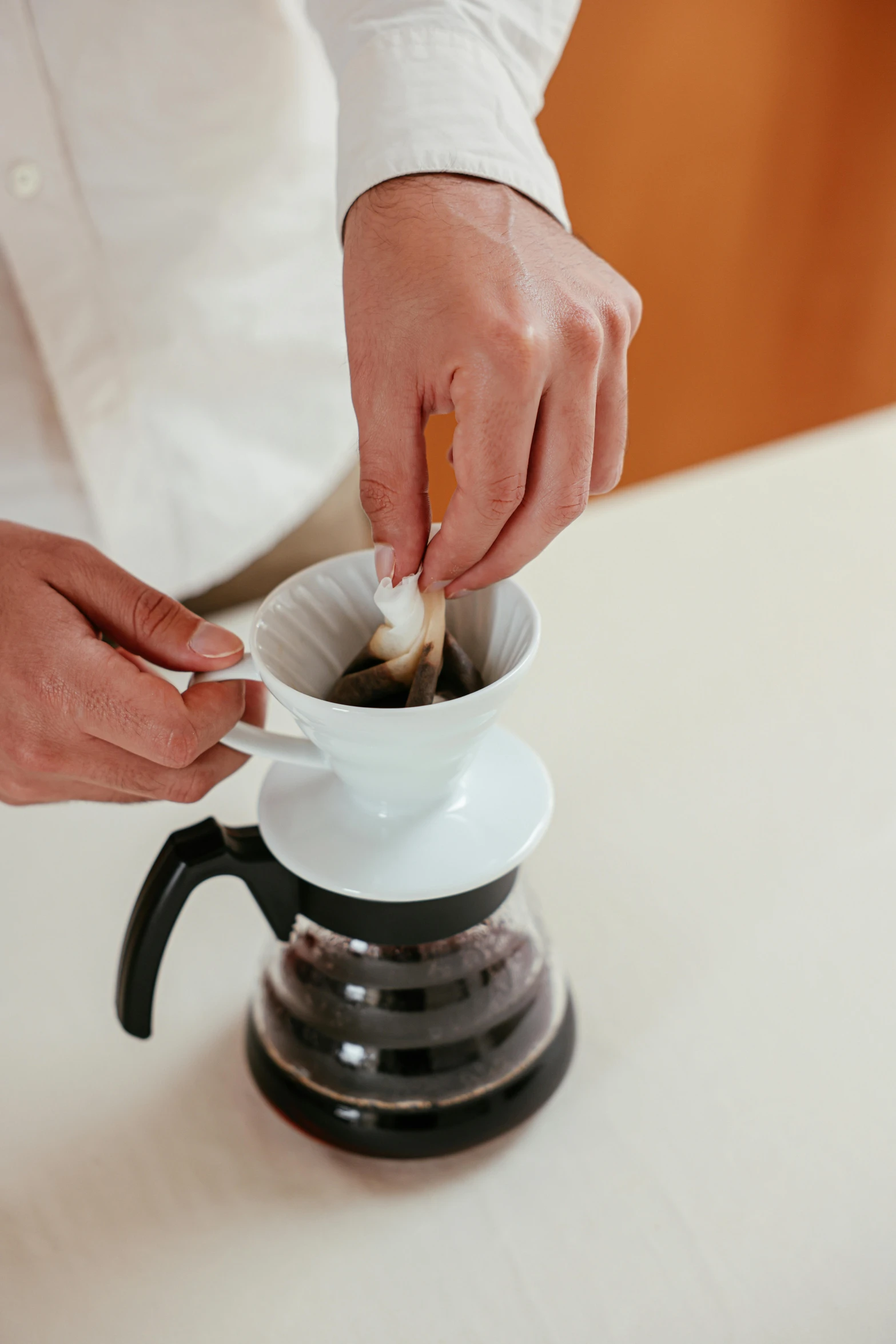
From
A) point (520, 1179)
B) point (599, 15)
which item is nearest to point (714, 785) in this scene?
point (520, 1179)

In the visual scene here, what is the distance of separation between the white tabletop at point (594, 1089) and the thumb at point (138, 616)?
9.0 inches

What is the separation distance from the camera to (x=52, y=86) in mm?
766

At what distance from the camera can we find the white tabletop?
48 cm

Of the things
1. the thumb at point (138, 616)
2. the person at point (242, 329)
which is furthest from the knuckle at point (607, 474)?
the thumb at point (138, 616)

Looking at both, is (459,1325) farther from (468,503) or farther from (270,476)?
(270,476)

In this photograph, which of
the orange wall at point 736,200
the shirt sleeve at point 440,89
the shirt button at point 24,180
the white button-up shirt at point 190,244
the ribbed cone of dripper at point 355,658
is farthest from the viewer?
the orange wall at point 736,200

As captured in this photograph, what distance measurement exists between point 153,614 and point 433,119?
11.8 inches

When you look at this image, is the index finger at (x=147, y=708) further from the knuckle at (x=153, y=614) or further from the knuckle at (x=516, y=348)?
the knuckle at (x=516, y=348)

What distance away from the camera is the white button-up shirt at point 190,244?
2.18ft

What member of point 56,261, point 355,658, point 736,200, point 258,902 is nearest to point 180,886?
point 258,902

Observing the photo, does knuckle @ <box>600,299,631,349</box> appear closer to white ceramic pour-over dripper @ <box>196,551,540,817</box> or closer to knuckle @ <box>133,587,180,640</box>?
white ceramic pour-over dripper @ <box>196,551,540,817</box>

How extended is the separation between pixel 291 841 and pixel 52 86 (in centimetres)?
62

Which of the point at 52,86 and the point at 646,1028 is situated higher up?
the point at 52,86

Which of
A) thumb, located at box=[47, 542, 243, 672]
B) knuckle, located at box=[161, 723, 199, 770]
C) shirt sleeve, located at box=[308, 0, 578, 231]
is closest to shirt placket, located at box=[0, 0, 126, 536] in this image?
shirt sleeve, located at box=[308, 0, 578, 231]
